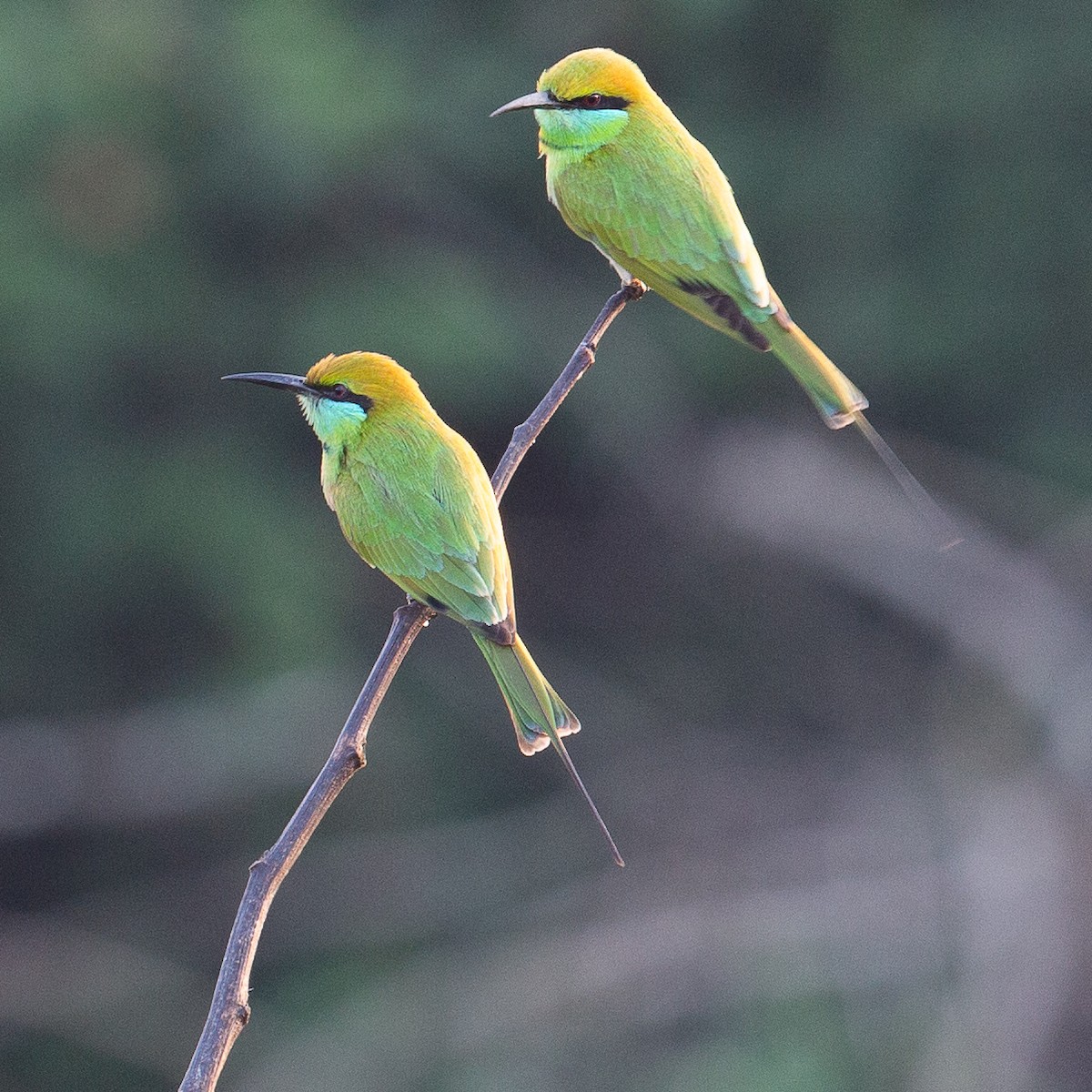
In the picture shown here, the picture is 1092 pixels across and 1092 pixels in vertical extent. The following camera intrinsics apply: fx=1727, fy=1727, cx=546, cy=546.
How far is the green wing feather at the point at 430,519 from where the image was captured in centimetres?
180

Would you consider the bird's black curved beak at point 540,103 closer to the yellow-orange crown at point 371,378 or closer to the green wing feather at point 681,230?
the green wing feather at point 681,230

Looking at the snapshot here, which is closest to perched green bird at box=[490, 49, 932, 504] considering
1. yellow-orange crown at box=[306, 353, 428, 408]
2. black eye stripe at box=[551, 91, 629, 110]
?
black eye stripe at box=[551, 91, 629, 110]

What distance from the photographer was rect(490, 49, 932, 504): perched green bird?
5.14 ft

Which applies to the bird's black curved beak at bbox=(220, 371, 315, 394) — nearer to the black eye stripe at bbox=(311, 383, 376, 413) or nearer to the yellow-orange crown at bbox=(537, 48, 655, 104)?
the black eye stripe at bbox=(311, 383, 376, 413)

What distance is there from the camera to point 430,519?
188 cm

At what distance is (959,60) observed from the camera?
33.1ft

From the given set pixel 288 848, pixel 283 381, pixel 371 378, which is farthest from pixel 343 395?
pixel 288 848

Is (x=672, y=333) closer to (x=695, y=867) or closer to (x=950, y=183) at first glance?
(x=950, y=183)

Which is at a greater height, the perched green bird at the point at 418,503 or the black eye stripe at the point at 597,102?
the black eye stripe at the point at 597,102

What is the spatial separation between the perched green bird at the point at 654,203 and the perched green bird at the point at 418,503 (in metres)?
0.29

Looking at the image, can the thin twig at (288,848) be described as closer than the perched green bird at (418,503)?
Yes

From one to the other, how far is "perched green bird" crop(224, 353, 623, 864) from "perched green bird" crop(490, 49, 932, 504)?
29 cm

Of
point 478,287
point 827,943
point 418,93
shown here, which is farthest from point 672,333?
point 827,943

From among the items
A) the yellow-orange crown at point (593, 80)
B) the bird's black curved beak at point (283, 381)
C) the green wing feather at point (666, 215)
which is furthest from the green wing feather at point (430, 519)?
the yellow-orange crown at point (593, 80)
